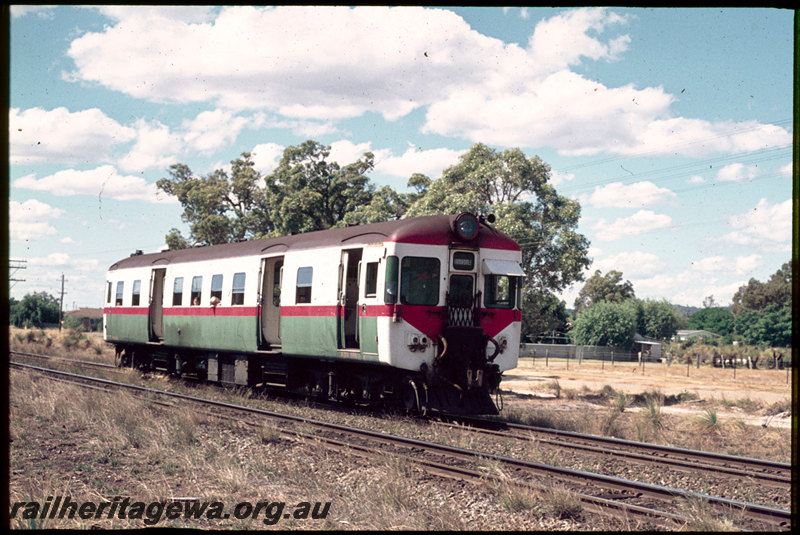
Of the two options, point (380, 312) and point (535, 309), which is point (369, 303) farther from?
point (535, 309)

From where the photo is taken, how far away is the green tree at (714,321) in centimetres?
10481

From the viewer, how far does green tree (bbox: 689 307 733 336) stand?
105 m

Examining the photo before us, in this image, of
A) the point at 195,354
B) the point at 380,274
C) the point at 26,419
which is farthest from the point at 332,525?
the point at 195,354

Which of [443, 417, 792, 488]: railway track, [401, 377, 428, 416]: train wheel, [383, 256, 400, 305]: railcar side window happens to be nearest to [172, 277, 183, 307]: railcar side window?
[401, 377, 428, 416]: train wheel

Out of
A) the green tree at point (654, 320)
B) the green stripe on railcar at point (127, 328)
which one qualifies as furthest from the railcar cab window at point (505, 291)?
the green tree at point (654, 320)

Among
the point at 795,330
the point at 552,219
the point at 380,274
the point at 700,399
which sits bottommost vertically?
the point at 700,399

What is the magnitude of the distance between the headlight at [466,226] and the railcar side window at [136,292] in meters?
13.9

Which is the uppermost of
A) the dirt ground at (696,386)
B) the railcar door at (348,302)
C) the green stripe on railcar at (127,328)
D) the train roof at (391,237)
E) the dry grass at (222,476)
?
the train roof at (391,237)

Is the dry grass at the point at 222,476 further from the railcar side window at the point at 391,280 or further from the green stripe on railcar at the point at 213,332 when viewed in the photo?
the green stripe on railcar at the point at 213,332

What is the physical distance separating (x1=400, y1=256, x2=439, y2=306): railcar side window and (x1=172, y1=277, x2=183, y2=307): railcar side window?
33.6 ft

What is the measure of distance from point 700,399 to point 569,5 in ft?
75.2

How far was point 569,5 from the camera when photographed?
3.30 meters

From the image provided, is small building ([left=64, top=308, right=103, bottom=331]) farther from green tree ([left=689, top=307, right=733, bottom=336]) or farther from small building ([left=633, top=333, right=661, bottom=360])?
green tree ([left=689, top=307, right=733, bottom=336])

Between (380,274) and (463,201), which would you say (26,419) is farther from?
(463,201)
